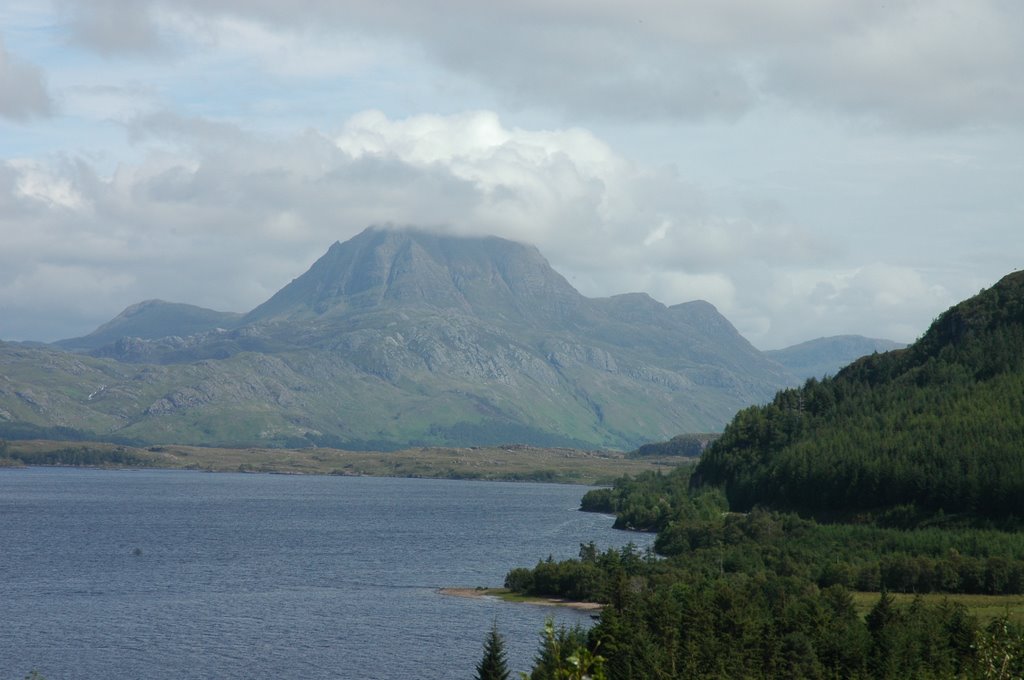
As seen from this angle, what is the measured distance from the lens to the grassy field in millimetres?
125000

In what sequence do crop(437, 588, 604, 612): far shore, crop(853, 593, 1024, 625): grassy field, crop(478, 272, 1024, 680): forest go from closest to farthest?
crop(478, 272, 1024, 680): forest
crop(853, 593, 1024, 625): grassy field
crop(437, 588, 604, 612): far shore

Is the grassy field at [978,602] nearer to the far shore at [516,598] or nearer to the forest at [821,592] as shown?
the forest at [821,592]

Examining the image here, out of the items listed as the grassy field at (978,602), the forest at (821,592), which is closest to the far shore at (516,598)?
the forest at (821,592)

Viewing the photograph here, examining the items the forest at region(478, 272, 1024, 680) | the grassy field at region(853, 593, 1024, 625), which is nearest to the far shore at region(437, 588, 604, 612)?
the forest at region(478, 272, 1024, 680)

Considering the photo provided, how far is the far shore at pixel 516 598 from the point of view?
160 metres

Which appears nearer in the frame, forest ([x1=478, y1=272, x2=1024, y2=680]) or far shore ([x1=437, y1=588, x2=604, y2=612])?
forest ([x1=478, y1=272, x2=1024, y2=680])

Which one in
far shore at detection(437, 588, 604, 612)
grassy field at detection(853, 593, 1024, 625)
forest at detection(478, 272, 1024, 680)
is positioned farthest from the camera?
far shore at detection(437, 588, 604, 612)

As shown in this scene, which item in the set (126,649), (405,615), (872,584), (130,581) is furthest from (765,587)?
(130,581)

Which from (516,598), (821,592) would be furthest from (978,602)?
(516,598)

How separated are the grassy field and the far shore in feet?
109

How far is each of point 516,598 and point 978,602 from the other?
58.6 meters

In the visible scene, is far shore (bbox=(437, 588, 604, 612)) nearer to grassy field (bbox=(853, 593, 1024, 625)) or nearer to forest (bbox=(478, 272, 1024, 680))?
forest (bbox=(478, 272, 1024, 680))

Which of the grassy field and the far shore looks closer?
the grassy field

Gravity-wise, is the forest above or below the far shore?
above
